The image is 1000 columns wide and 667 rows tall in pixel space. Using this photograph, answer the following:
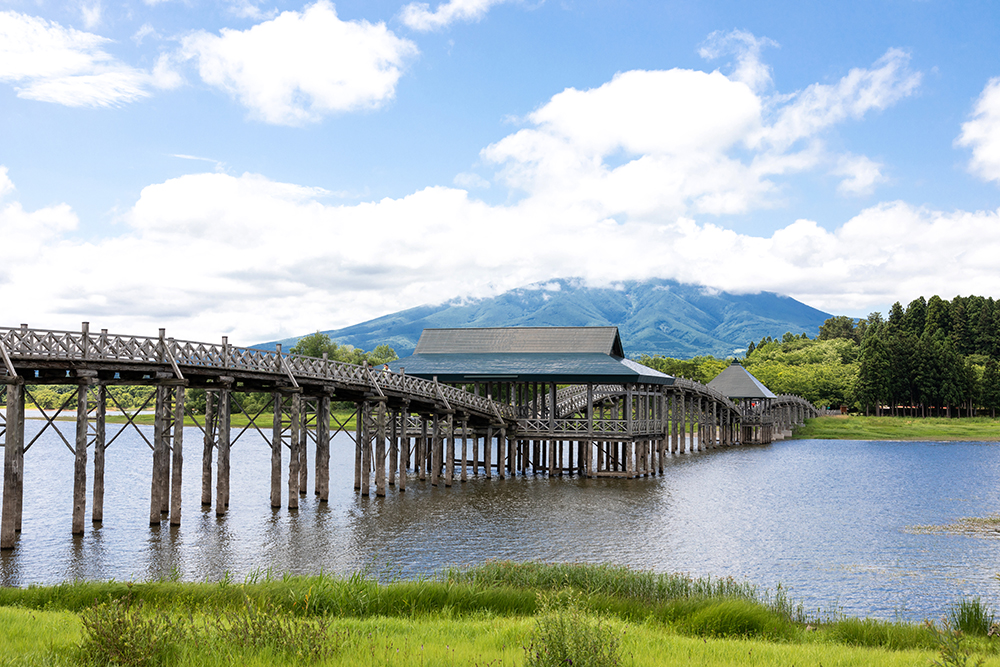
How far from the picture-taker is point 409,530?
102 feet

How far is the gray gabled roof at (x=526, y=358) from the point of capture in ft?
162

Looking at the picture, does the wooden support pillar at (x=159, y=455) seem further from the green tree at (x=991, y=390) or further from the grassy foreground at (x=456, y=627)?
the green tree at (x=991, y=390)

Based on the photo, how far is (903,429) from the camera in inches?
4067

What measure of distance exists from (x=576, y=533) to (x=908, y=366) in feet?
353

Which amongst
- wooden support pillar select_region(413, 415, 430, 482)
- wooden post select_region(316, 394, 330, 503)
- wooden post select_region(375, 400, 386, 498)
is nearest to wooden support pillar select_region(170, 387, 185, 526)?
wooden post select_region(316, 394, 330, 503)

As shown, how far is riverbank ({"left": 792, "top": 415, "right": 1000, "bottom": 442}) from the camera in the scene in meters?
98.7

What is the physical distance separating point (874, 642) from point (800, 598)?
7511mm

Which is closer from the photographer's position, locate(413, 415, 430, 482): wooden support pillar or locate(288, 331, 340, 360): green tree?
locate(413, 415, 430, 482): wooden support pillar

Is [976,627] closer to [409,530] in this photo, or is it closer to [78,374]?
[409,530]

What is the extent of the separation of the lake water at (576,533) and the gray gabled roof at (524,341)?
977 cm

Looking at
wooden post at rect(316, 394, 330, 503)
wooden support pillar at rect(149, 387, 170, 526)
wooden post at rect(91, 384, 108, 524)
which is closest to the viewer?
wooden post at rect(91, 384, 108, 524)

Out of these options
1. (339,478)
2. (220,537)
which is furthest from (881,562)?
(339,478)

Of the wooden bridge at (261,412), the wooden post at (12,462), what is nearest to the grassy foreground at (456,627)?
the wooden post at (12,462)

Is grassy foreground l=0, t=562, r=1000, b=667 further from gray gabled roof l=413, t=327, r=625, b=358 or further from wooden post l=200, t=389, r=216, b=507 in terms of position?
gray gabled roof l=413, t=327, r=625, b=358
